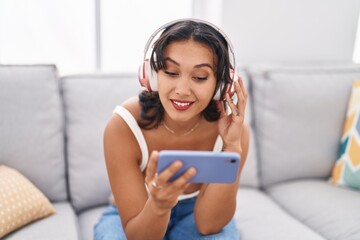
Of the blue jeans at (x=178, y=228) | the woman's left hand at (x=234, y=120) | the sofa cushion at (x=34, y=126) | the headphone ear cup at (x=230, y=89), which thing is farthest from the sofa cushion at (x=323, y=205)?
the sofa cushion at (x=34, y=126)

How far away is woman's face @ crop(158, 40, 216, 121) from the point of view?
36.4 inches

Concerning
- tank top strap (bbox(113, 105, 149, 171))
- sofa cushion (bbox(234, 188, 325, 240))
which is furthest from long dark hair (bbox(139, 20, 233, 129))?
sofa cushion (bbox(234, 188, 325, 240))

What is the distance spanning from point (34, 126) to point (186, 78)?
2.34ft

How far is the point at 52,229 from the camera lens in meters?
1.19

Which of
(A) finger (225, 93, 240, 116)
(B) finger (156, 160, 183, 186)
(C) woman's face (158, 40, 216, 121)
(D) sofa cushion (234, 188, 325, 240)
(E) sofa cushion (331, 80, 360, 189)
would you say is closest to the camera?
(B) finger (156, 160, 183, 186)

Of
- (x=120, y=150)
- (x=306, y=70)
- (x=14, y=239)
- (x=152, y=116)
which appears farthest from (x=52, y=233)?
(x=306, y=70)

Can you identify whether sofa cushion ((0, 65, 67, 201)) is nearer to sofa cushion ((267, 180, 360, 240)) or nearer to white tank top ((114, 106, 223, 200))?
white tank top ((114, 106, 223, 200))

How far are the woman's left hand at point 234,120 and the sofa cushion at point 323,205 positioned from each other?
54 cm

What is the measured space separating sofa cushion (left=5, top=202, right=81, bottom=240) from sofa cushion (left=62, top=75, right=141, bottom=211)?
0.46 feet

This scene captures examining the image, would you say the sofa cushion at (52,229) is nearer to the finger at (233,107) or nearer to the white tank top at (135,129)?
the white tank top at (135,129)

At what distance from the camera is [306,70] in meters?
1.73

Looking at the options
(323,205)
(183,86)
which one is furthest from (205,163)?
(323,205)

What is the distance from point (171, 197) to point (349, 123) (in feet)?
3.79

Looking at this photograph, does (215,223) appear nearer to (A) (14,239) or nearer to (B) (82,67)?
(A) (14,239)
